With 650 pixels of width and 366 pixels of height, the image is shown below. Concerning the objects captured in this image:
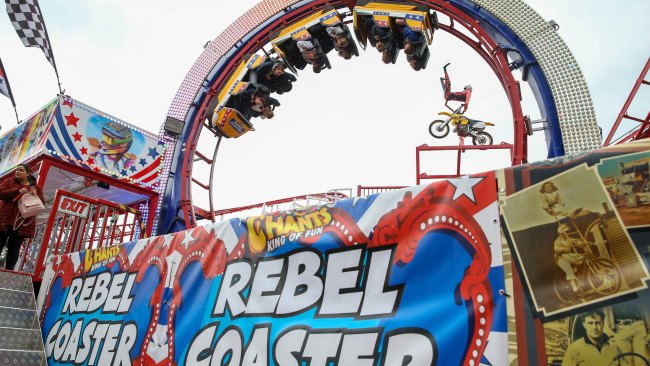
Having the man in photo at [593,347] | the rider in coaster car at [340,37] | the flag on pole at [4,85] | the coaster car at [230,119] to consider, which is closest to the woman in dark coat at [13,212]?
the coaster car at [230,119]

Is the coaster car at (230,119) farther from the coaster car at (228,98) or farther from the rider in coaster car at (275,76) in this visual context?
the rider in coaster car at (275,76)

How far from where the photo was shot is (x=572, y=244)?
1939 mm

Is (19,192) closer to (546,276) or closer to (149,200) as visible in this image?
(149,200)

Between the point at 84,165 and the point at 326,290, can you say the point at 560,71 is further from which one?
the point at 84,165

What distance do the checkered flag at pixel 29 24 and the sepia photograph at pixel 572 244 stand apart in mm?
8441

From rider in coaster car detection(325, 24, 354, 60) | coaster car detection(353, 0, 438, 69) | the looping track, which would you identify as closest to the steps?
the looping track

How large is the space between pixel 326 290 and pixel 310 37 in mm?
6703

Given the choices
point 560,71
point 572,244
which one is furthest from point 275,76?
point 572,244

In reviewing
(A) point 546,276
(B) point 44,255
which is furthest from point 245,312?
(B) point 44,255

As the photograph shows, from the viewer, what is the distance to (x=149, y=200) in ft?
29.1

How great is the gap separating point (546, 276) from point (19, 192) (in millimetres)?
5814

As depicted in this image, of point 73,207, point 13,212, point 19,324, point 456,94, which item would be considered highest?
point 456,94

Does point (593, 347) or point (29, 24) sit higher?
point (29, 24)

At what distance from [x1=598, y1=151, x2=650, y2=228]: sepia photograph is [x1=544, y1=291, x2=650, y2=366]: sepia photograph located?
0.29 meters
